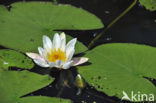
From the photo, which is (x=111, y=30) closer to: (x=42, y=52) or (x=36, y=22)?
(x=36, y=22)

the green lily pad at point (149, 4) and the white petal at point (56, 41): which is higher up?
the green lily pad at point (149, 4)

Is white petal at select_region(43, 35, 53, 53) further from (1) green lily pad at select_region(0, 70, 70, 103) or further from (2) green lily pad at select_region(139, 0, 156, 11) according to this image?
(2) green lily pad at select_region(139, 0, 156, 11)

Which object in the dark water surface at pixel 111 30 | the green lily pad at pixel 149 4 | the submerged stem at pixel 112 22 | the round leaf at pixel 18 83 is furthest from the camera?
the green lily pad at pixel 149 4

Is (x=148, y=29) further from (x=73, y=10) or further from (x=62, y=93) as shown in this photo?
(x=62, y=93)

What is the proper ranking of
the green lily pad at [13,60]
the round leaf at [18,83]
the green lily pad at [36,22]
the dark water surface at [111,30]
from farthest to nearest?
the green lily pad at [36,22], the green lily pad at [13,60], the dark water surface at [111,30], the round leaf at [18,83]

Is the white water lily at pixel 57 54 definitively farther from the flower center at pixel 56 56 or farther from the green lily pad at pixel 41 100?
the green lily pad at pixel 41 100

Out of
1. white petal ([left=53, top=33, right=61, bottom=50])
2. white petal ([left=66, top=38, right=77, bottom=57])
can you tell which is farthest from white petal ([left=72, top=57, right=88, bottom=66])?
white petal ([left=53, top=33, right=61, bottom=50])

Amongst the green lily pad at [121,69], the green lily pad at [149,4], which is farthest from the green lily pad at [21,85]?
the green lily pad at [149,4]
